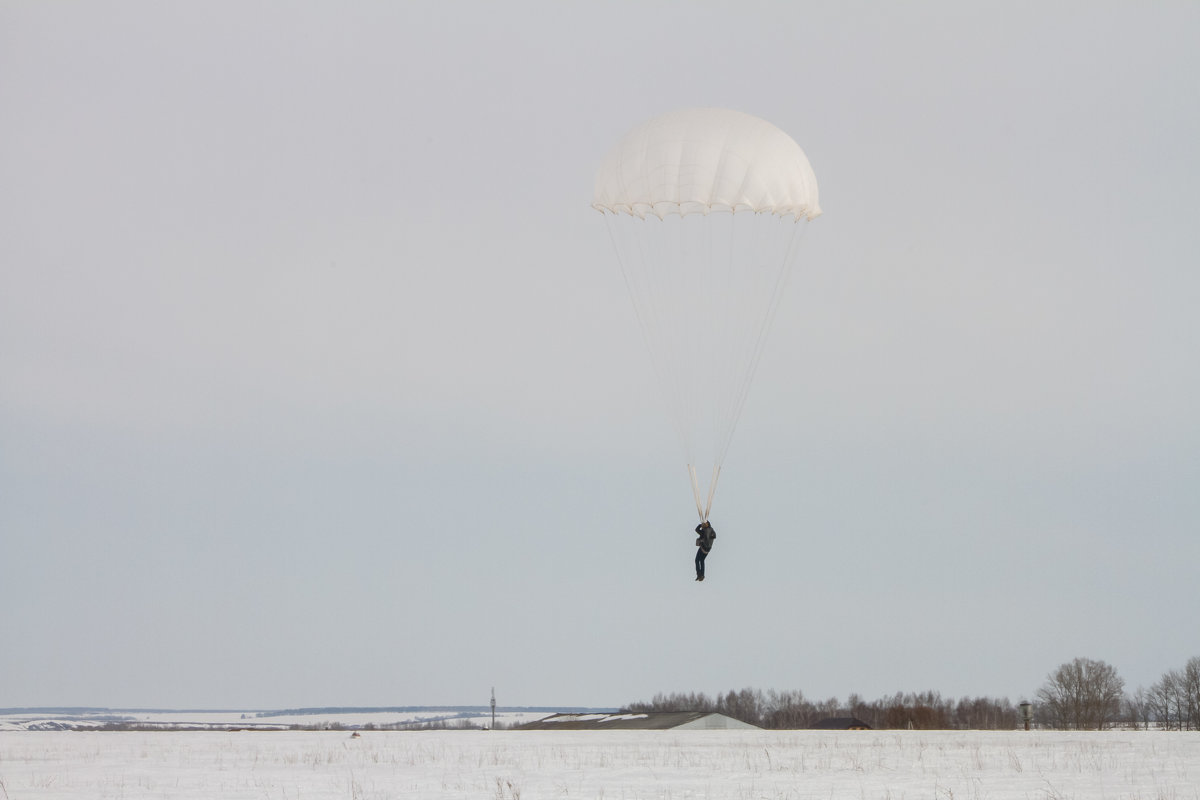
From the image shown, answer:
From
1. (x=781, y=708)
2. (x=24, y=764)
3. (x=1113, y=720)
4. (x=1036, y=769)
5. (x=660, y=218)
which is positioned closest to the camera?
(x=1036, y=769)

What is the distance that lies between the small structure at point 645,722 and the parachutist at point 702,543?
34372 mm

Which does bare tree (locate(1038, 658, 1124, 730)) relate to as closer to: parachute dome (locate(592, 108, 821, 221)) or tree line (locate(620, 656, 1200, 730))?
tree line (locate(620, 656, 1200, 730))

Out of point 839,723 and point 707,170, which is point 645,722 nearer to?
point 839,723

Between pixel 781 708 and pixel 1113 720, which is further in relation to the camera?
pixel 781 708

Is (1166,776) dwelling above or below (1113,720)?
above

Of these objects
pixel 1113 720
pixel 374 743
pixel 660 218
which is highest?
pixel 660 218

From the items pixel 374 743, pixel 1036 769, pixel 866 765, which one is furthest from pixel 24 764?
pixel 1036 769

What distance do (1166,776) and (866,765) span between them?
470 centimetres

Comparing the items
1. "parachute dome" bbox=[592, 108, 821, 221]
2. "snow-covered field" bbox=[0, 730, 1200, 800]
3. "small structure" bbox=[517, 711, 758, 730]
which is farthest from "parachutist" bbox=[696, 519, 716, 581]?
"small structure" bbox=[517, 711, 758, 730]

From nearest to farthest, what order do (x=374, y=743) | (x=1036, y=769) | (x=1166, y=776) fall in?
(x=1166, y=776) < (x=1036, y=769) < (x=374, y=743)

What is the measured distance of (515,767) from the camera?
69.5ft

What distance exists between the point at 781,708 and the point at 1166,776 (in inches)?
4523

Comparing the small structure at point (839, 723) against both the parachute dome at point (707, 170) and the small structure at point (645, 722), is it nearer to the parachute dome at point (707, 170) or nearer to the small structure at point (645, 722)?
the small structure at point (645, 722)

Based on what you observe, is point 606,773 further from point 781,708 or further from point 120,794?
point 781,708
